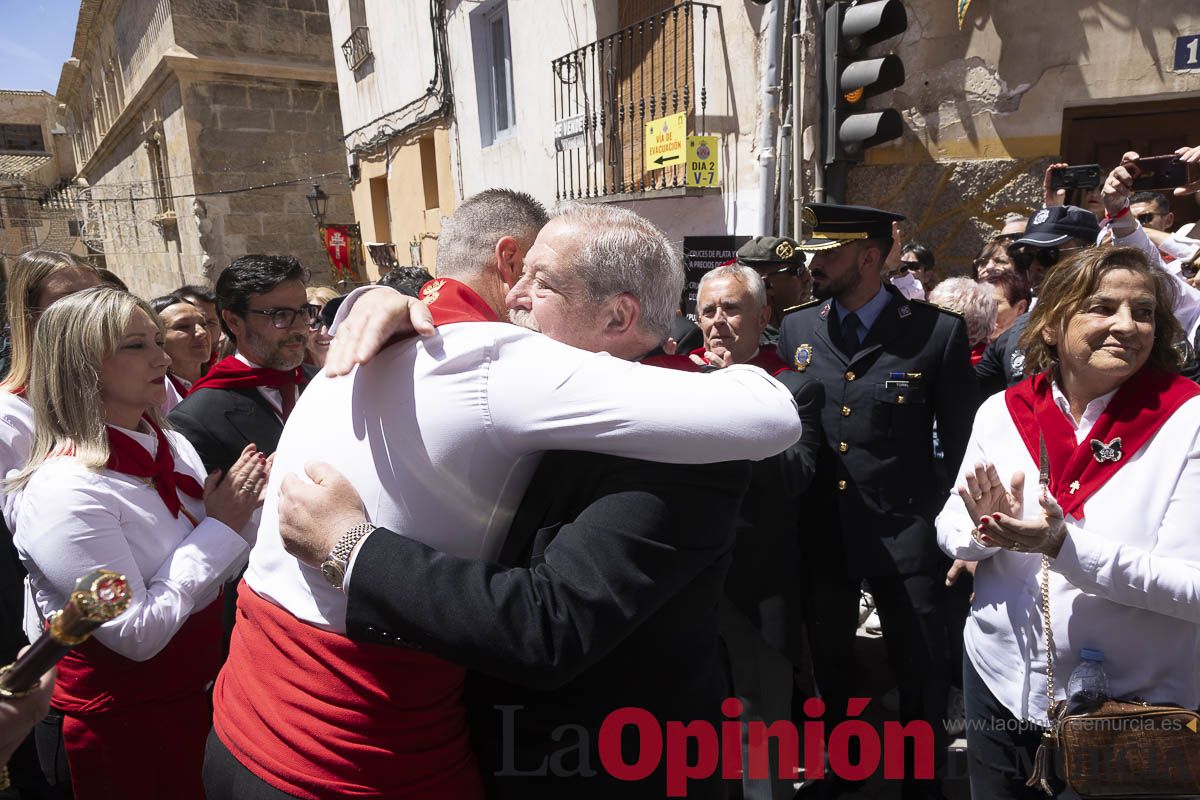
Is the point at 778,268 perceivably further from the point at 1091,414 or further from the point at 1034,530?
the point at 1034,530

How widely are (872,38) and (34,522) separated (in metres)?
5.26

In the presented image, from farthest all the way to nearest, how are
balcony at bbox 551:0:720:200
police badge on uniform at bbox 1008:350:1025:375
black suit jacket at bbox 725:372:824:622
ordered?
balcony at bbox 551:0:720:200 → police badge on uniform at bbox 1008:350:1025:375 → black suit jacket at bbox 725:372:824:622

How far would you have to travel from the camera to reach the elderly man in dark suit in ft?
3.51

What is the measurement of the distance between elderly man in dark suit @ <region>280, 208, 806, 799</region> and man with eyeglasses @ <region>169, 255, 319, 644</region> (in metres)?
1.72

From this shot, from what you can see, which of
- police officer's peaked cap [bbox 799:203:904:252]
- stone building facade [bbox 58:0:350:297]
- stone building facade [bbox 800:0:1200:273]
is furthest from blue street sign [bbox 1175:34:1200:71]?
stone building facade [bbox 58:0:350:297]

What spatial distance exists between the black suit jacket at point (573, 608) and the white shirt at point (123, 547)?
0.99 m

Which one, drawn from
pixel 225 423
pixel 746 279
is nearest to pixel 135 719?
pixel 225 423

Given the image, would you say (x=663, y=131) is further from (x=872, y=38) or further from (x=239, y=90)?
(x=239, y=90)

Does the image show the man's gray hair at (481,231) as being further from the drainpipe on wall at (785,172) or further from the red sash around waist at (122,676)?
the drainpipe on wall at (785,172)

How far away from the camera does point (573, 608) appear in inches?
42.3

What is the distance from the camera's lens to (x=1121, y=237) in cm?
325

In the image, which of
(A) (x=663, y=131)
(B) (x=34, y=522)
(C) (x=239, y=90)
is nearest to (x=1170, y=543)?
(B) (x=34, y=522)

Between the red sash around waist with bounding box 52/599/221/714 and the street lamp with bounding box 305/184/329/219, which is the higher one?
the street lamp with bounding box 305/184/329/219

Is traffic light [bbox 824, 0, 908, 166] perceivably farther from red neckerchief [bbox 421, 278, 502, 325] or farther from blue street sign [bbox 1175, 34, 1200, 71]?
red neckerchief [bbox 421, 278, 502, 325]
